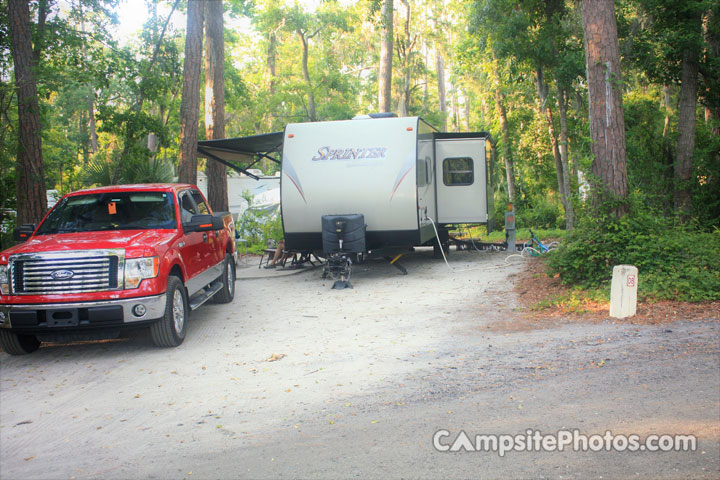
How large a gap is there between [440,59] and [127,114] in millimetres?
28297

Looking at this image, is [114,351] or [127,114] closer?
[114,351]

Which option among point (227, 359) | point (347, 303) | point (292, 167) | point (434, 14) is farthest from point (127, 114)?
point (434, 14)

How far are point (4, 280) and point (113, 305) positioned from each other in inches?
54.3

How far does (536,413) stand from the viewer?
4.81m

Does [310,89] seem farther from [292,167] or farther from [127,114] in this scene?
[292,167]

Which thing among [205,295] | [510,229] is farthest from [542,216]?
[205,295]

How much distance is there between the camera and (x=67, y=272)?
272 inches

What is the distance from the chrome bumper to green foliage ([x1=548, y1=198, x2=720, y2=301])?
252 inches

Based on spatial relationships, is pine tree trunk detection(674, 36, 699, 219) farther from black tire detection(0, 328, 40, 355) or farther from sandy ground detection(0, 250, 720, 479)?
black tire detection(0, 328, 40, 355)

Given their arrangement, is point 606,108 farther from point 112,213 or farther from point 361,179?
point 112,213

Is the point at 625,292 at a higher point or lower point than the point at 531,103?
lower

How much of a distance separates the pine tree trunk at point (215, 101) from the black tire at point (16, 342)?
8.89 m

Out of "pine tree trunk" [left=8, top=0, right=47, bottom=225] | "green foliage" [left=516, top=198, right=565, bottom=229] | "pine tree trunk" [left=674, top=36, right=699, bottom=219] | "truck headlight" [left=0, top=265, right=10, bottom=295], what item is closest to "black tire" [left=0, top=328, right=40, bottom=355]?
"truck headlight" [left=0, top=265, right=10, bottom=295]

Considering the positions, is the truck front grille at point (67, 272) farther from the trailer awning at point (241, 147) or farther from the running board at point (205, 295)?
the trailer awning at point (241, 147)
